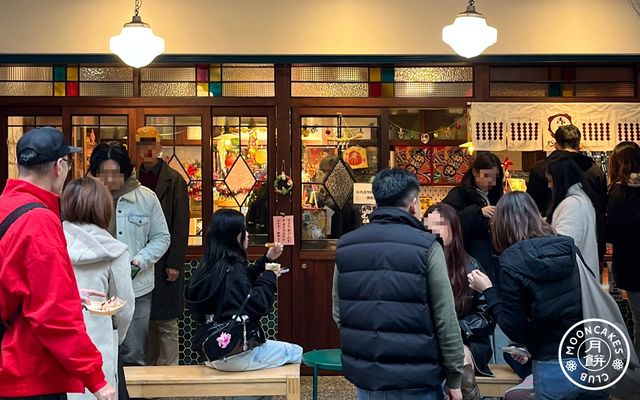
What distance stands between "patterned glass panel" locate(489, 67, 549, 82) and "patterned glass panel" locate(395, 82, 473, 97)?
0.27 metres

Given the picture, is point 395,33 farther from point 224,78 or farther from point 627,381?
point 627,381

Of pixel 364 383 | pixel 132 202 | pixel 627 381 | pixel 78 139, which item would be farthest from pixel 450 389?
pixel 78 139

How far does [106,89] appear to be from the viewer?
7.91m

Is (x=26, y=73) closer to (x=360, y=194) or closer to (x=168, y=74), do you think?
(x=168, y=74)

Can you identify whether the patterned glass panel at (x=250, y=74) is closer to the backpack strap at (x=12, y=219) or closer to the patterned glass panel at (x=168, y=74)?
the patterned glass panel at (x=168, y=74)

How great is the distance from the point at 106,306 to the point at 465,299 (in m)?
2.09

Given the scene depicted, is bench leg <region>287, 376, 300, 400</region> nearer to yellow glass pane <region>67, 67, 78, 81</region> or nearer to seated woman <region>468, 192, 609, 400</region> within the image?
seated woman <region>468, 192, 609, 400</region>

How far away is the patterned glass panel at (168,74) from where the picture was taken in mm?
7910

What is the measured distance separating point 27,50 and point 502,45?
4255mm

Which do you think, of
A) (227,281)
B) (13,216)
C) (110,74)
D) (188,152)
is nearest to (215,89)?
(188,152)

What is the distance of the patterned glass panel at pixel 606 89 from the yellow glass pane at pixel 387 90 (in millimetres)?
1772

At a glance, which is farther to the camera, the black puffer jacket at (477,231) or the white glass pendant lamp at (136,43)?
the white glass pendant lamp at (136,43)

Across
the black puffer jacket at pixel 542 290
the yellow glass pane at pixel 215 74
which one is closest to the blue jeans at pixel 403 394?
the black puffer jacket at pixel 542 290

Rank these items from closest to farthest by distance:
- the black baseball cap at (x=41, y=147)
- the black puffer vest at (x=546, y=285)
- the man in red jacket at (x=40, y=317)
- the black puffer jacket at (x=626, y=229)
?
1. the man in red jacket at (x=40, y=317)
2. the black baseball cap at (x=41, y=147)
3. the black puffer vest at (x=546, y=285)
4. the black puffer jacket at (x=626, y=229)
